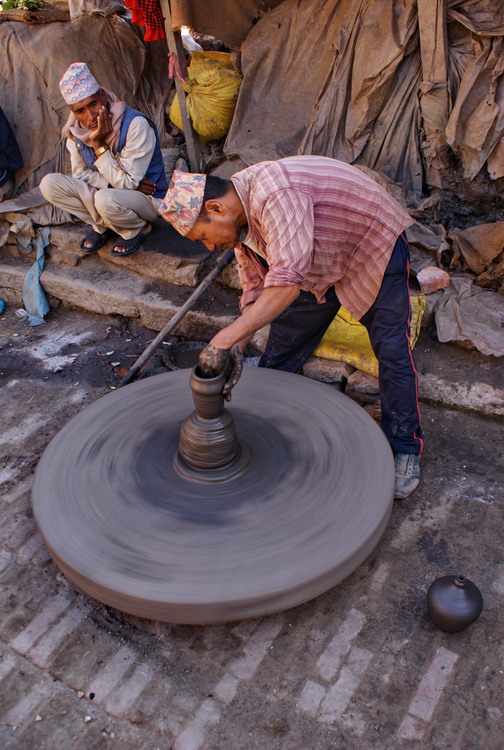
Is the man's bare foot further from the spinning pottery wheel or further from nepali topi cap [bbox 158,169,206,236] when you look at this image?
nepali topi cap [bbox 158,169,206,236]

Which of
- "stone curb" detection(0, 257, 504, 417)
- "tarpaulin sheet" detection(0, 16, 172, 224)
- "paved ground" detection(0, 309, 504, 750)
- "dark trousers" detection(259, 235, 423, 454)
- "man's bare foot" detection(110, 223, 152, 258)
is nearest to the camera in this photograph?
"paved ground" detection(0, 309, 504, 750)

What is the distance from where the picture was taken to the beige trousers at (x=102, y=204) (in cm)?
411

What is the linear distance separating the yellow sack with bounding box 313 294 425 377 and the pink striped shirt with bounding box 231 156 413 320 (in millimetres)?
723

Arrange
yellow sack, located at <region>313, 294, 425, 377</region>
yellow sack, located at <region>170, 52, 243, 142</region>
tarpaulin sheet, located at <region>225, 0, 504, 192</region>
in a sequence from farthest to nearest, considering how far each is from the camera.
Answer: yellow sack, located at <region>170, 52, 243, 142</region>
tarpaulin sheet, located at <region>225, 0, 504, 192</region>
yellow sack, located at <region>313, 294, 425, 377</region>

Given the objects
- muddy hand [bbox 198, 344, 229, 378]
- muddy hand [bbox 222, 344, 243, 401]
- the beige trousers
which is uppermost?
muddy hand [bbox 198, 344, 229, 378]

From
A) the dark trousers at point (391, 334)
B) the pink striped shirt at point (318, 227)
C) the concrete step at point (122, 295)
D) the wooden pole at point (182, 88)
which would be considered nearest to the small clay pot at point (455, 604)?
the dark trousers at point (391, 334)

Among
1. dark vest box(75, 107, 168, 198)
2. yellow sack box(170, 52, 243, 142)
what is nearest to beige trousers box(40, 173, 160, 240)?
dark vest box(75, 107, 168, 198)

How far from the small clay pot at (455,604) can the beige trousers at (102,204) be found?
335cm

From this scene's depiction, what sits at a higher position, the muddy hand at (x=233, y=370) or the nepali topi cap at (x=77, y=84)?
the nepali topi cap at (x=77, y=84)

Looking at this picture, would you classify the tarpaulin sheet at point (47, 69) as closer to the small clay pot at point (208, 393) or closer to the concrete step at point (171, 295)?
the concrete step at point (171, 295)

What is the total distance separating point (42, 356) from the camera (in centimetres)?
397

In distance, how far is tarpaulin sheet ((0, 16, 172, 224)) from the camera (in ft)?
16.9

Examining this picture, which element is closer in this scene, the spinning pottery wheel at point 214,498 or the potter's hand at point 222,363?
the spinning pottery wheel at point 214,498

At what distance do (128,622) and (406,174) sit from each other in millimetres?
3708
